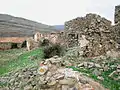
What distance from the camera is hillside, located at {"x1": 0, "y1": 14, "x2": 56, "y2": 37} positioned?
41.3 metres

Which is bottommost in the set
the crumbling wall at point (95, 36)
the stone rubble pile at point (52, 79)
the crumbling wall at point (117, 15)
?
the stone rubble pile at point (52, 79)

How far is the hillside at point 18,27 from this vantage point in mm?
41312

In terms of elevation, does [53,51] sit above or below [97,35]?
below

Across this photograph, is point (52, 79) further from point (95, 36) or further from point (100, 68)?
point (95, 36)

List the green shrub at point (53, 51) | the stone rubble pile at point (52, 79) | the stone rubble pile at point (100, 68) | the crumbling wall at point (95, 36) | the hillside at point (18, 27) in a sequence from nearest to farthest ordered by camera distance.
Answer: the stone rubble pile at point (52, 79) → the stone rubble pile at point (100, 68) → the crumbling wall at point (95, 36) → the green shrub at point (53, 51) → the hillside at point (18, 27)

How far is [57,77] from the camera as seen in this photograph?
9.45m

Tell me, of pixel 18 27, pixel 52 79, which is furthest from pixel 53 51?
pixel 18 27

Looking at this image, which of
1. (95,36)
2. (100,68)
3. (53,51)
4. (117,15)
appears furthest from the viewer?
(53,51)

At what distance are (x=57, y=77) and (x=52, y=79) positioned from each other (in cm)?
16

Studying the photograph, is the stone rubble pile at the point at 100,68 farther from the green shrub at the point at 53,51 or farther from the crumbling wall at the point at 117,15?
the green shrub at the point at 53,51

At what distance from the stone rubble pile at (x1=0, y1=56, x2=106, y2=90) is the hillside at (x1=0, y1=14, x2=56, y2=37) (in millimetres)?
28544

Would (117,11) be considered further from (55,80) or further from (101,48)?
(55,80)

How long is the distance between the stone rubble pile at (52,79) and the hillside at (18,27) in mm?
28544

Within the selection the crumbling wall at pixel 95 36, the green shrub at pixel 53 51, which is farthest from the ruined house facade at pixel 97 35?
the green shrub at pixel 53 51
